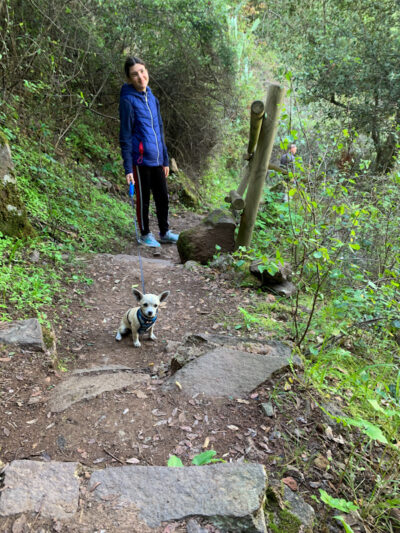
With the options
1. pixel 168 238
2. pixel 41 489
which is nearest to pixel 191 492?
pixel 41 489

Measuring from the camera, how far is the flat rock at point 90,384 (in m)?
2.38

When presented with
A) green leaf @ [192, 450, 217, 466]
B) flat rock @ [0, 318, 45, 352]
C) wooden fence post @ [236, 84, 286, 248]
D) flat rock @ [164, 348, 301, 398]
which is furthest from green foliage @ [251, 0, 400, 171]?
green leaf @ [192, 450, 217, 466]

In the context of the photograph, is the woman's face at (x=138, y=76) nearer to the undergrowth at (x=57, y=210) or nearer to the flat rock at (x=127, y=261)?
the undergrowth at (x=57, y=210)

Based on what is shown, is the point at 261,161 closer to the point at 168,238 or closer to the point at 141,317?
the point at 168,238

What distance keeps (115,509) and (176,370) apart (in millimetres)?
1403

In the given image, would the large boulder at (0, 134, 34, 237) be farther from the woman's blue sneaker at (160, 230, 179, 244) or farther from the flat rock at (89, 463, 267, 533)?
the flat rock at (89, 463, 267, 533)

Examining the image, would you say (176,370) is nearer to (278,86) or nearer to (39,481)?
(39,481)

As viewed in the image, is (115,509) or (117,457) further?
(117,457)

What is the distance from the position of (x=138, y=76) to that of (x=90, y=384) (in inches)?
173

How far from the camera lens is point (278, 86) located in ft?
14.0

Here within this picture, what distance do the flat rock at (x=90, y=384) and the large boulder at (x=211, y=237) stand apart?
2709 mm

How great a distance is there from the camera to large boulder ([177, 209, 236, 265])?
17.6 ft

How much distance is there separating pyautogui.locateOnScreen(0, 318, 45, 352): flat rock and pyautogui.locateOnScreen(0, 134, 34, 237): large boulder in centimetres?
167

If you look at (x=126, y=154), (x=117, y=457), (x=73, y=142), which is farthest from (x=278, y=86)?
(x=73, y=142)
